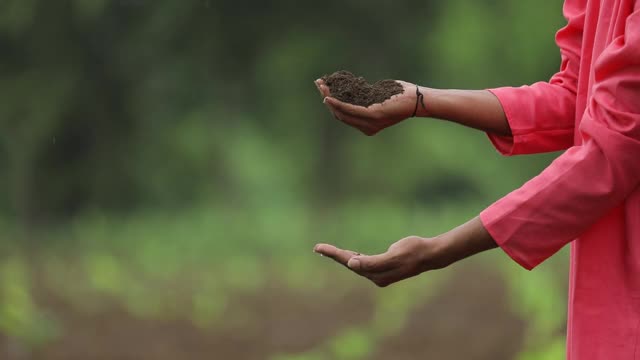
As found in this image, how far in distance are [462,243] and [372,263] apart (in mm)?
123

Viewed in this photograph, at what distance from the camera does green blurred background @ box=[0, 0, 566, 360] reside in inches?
159

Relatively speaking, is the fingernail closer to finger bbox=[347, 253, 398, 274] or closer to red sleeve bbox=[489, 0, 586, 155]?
finger bbox=[347, 253, 398, 274]

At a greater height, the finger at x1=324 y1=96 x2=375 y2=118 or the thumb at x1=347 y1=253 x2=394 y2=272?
the finger at x1=324 y1=96 x2=375 y2=118

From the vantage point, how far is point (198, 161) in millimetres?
4109

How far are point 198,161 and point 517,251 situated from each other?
2.78 metres

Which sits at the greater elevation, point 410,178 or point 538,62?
point 538,62

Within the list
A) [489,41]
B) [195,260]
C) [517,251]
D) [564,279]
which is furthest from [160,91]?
[517,251]

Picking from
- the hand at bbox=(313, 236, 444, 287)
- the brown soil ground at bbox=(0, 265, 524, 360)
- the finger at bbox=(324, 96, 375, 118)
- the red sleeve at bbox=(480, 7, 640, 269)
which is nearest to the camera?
the red sleeve at bbox=(480, 7, 640, 269)

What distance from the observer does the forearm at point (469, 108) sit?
1.63 meters

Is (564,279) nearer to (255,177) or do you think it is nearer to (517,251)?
(255,177)

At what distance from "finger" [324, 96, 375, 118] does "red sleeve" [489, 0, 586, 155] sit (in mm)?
194

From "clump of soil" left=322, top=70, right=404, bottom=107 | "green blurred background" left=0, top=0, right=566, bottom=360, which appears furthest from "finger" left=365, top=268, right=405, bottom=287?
"green blurred background" left=0, top=0, right=566, bottom=360

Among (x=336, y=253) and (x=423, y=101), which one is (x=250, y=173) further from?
(x=336, y=253)

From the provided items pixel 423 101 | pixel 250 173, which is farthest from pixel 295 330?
pixel 423 101
